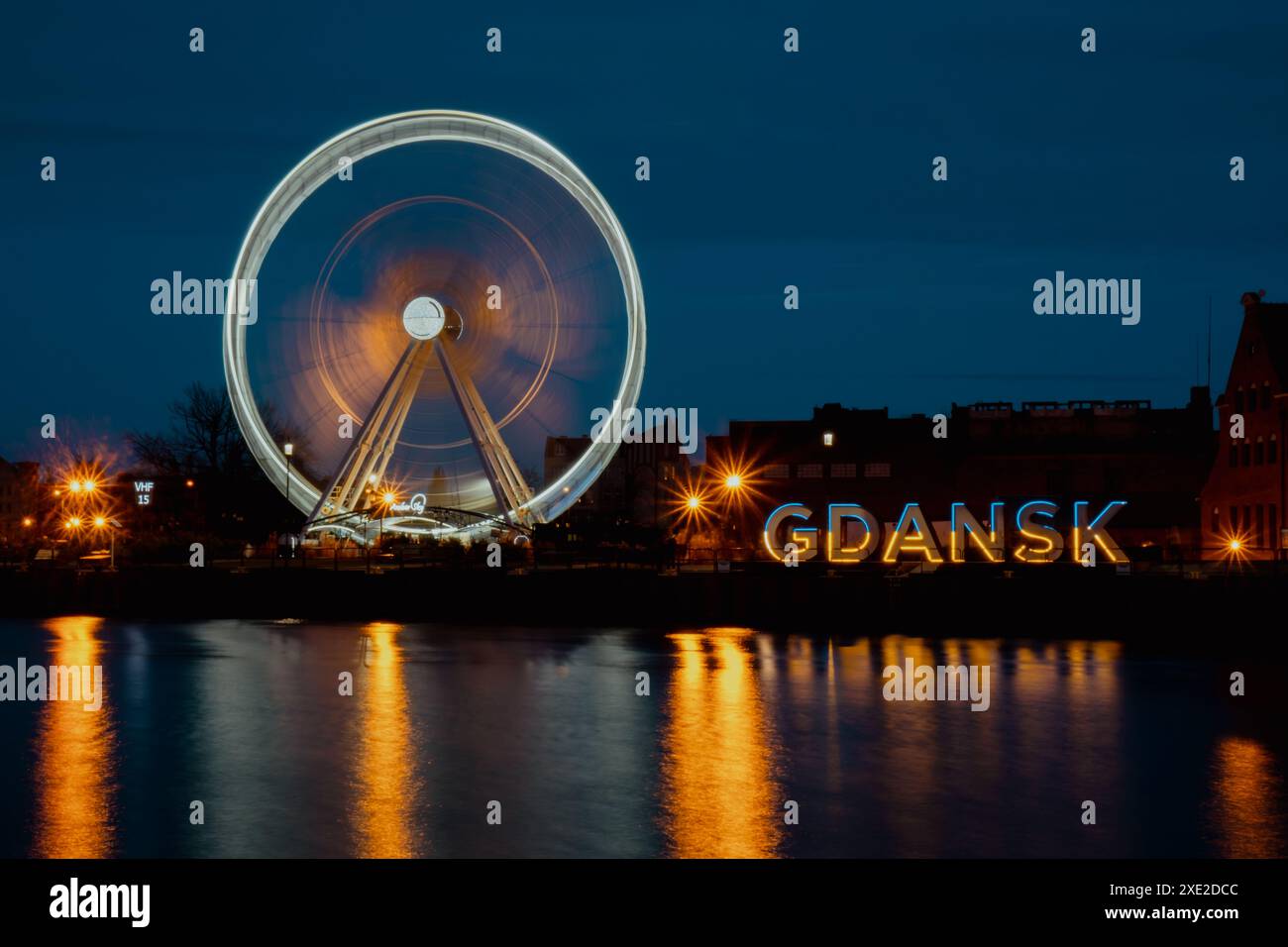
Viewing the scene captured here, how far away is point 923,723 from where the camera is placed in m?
30.7

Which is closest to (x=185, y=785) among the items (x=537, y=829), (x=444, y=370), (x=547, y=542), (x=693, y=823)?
(x=537, y=829)

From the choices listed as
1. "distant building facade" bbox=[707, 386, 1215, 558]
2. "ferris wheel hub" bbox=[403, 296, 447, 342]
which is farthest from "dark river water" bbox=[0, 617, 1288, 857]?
"distant building facade" bbox=[707, 386, 1215, 558]

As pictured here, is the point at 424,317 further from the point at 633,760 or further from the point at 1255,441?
the point at 633,760

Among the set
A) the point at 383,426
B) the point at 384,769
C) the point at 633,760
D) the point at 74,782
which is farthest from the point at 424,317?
the point at 74,782

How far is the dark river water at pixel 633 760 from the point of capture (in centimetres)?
2023

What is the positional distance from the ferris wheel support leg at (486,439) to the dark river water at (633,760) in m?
20.4

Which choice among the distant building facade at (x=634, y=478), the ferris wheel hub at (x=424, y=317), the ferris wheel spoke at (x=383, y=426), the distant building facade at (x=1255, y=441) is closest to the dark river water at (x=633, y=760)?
the ferris wheel hub at (x=424, y=317)

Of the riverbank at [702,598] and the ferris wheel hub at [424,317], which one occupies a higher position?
the ferris wheel hub at [424,317]

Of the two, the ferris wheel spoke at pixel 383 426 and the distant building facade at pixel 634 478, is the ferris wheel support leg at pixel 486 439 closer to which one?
the ferris wheel spoke at pixel 383 426

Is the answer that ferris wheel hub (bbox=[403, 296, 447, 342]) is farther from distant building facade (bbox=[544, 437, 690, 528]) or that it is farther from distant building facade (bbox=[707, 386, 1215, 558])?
distant building facade (bbox=[544, 437, 690, 528])

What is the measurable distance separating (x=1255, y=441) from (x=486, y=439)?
32.3 m

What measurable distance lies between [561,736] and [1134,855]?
12.4 metres

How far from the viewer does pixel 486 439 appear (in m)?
63.2
